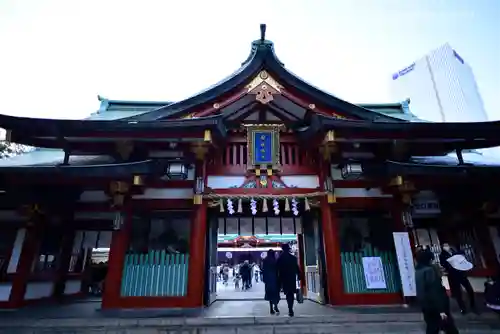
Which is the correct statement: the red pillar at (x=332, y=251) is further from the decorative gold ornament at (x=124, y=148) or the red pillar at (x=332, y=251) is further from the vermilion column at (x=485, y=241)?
the decorative gold ornament at (x=124, y=148)

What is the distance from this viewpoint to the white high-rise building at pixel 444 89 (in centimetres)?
8519

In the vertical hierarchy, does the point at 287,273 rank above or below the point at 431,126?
below

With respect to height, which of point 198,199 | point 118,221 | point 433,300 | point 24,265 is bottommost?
point 433,300

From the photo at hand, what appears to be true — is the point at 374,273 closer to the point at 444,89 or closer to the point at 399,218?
the point at 399,218

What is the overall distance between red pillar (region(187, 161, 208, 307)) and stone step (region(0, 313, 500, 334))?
178 centimetres

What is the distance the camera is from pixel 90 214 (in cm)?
1184

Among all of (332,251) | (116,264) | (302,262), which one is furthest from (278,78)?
(116,264)

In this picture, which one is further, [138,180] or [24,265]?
[24,265]

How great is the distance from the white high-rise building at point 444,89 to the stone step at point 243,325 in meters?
89.0

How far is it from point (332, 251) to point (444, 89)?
318ft

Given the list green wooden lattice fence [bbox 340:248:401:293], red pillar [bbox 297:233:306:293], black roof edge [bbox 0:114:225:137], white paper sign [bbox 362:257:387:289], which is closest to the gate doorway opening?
red pillar [bbox 297:233:306:293]

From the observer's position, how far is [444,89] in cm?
8688

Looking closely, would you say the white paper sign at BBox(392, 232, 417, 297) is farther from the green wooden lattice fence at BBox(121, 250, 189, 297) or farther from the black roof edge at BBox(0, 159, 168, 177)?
the black roof edge at BBox(0, 159, 168, 177)

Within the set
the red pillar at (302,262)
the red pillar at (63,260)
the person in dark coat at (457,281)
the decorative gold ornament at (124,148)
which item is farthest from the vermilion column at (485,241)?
the red pillar at (63,260)
